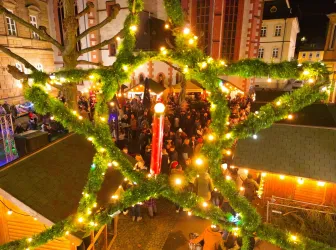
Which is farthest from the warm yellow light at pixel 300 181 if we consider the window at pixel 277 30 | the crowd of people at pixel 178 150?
the window at pixel 277 30

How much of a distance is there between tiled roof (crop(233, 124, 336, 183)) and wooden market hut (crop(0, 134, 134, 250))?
4413mm

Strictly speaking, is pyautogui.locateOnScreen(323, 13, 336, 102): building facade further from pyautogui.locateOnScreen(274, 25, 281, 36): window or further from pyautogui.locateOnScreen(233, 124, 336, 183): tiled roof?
pyautogui.locateOnScreen(233, 124, 336, 183): tiled roof

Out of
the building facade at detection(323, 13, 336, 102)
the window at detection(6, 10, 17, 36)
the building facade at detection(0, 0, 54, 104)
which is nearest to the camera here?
the building facade at detection(0, 0, 54, 104)

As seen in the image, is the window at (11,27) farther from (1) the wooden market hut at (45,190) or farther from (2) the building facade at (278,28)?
(2) the building facade at (278,28)

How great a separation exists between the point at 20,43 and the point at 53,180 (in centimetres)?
1957

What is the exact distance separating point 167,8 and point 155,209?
6.48m

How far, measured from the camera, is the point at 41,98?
394cm

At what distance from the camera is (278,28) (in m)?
34.0

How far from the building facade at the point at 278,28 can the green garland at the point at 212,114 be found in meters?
32.9

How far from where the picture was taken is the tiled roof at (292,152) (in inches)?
305

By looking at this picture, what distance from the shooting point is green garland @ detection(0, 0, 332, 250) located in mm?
3709

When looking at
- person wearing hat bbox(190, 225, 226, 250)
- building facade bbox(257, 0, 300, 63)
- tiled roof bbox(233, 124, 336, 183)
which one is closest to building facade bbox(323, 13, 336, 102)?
building facade bbox(257, 0, 300, 63)

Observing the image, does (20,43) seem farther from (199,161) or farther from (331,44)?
(331,44)

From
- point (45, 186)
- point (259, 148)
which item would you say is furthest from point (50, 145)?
point (259, 148)
